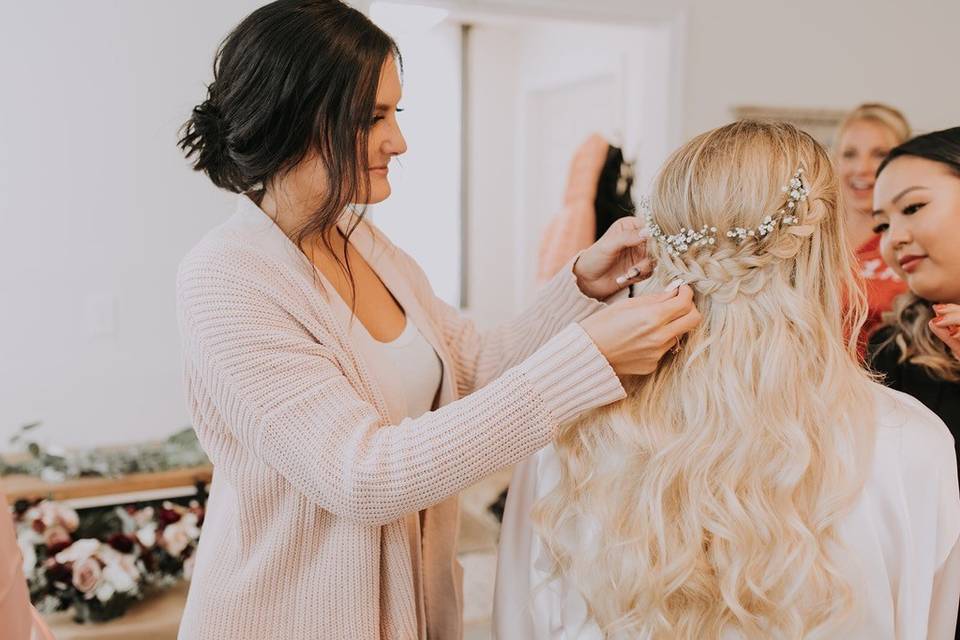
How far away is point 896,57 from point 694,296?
2.91 metres

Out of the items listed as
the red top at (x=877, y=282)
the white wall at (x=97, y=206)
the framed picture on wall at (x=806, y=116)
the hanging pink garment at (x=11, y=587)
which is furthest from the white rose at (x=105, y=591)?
the framed picture on wall at (x=806, y=116)

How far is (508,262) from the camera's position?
17.0ft

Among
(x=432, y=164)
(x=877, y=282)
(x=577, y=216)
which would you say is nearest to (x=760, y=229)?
(x=877, y=282)

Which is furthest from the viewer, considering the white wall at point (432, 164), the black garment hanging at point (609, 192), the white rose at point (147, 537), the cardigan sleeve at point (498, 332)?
the white wall at point (432, 164)

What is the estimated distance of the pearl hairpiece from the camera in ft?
3.07

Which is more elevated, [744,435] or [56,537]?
[744,435]

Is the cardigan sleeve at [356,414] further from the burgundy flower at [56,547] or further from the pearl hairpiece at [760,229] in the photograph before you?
the burgundy flower at [56,547]

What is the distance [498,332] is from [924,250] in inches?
29.7

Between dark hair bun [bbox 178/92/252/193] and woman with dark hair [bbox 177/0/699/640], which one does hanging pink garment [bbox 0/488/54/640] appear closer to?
woman with dark hair [bbox 177/0/699/640]

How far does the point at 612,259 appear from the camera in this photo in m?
1.24

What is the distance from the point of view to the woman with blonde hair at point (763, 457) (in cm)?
91

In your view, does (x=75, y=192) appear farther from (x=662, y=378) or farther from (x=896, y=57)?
(x=896, y=57)

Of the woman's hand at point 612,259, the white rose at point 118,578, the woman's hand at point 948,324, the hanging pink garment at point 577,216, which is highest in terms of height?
the woman's hand at point 612,259

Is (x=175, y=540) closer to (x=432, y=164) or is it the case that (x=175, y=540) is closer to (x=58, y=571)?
(x=58, y=571)
